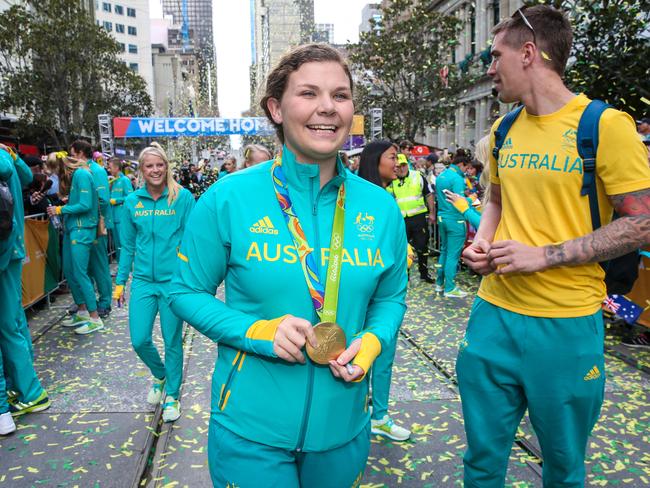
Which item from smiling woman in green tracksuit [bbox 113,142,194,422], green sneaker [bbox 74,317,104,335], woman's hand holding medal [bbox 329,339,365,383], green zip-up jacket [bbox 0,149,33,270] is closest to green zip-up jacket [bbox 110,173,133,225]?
green sneaker [bbox 74,317,104,335]

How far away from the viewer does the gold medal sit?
1622 mm

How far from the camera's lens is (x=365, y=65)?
97.4 feet

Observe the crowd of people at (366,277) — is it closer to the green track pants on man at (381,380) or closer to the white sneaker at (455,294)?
the green track pants on man at (381,380)

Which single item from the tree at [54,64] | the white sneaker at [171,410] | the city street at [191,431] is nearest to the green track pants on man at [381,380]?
the city street at [191,431]

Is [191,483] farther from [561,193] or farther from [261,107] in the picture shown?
[561,193]

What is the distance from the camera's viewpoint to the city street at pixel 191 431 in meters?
3.59

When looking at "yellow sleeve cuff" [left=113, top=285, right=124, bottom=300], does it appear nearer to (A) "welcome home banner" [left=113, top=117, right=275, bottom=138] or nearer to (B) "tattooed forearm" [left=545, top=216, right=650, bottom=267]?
(B) "tattooed forearm" [left=545, top=216, right=650, bottom=267]

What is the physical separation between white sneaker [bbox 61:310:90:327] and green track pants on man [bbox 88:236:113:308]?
0.36 meters

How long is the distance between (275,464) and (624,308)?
5909 mm

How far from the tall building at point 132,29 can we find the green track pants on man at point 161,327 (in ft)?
308

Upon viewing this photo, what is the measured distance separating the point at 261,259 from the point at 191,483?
240 centimetres

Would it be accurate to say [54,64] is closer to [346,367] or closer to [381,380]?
[381,380]

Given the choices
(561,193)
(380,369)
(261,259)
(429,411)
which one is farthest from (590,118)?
(429,411)

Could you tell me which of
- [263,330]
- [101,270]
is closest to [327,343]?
[263,330]
